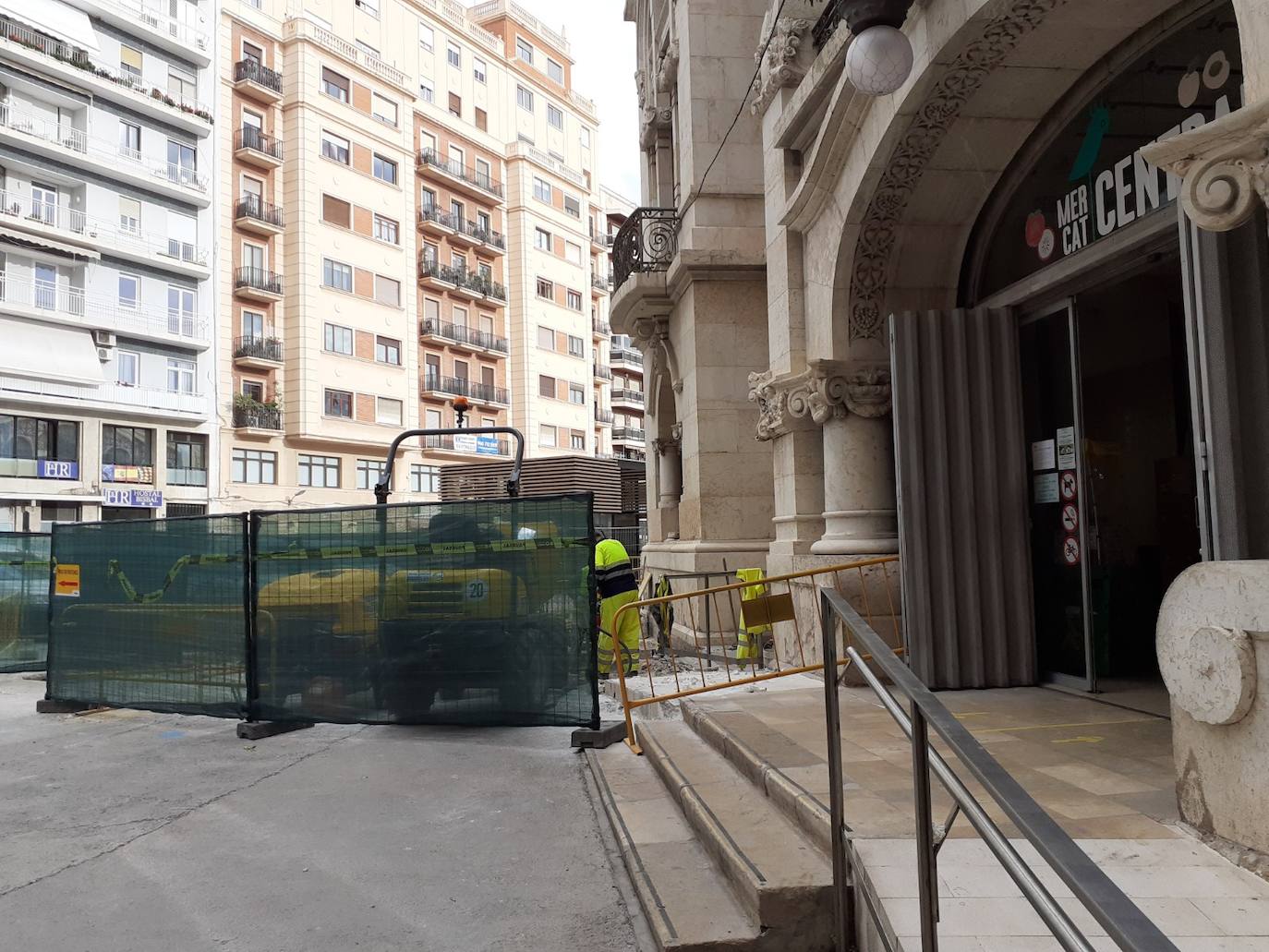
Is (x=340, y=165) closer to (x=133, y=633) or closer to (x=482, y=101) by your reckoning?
(x=482, y=101)

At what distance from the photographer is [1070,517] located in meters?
6.84

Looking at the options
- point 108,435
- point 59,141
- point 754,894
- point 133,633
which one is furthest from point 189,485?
point 754,894

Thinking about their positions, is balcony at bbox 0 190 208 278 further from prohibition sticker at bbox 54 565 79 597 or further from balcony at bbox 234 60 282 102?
prohibition sticker at bbox 54 565 79 597

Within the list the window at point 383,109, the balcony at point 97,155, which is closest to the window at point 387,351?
the balcony at point 97,155

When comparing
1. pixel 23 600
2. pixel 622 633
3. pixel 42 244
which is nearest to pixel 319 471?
pixel 42 244

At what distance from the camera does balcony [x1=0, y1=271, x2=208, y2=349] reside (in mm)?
33312

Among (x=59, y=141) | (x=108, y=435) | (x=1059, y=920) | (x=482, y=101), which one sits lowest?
(x=1059, y=920)

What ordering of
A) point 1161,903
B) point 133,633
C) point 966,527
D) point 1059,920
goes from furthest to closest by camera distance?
point 133,633 < point 966,527 < point 1161,903 < point 1059,920

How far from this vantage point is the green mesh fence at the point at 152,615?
8266 mm

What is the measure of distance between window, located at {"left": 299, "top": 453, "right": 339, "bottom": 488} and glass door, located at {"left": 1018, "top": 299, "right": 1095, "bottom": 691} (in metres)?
38.4

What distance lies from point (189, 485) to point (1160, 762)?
38.3 m

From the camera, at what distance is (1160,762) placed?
473 cm

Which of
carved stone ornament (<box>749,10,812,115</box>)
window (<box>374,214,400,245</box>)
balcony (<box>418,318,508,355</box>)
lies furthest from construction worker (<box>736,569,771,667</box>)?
balcony (<box>418,318,508,355</box>)

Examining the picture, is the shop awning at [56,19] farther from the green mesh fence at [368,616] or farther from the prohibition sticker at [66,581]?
the green mesh fence at [368,616]
